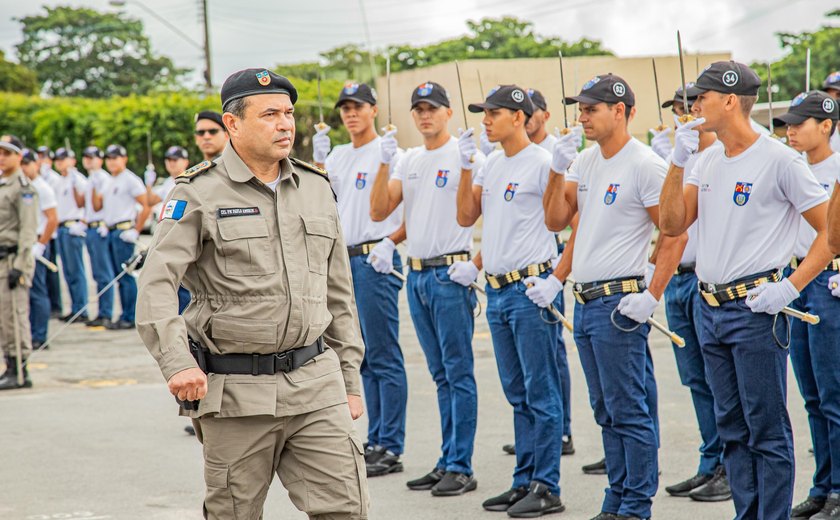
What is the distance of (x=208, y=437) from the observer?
4062 millimetres

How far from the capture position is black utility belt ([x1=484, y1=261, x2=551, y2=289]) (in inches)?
249

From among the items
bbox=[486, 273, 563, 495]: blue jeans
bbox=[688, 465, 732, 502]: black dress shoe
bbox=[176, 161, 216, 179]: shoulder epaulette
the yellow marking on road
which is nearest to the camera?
bbox=[176, 161, 216, 179]: shoulder epaulette

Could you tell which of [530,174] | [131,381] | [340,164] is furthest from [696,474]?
[131,381]

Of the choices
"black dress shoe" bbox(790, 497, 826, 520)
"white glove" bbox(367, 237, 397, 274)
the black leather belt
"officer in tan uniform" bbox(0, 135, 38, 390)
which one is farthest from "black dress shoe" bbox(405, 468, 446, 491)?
"officer in tan uniform" bbox(0, 135, 38, 390)

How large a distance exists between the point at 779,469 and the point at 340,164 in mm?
3806

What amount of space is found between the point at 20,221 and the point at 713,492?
658cm

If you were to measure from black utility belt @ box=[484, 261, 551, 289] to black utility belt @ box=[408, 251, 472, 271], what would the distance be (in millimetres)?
568

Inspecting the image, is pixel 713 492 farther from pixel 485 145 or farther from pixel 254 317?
pixel 254 317

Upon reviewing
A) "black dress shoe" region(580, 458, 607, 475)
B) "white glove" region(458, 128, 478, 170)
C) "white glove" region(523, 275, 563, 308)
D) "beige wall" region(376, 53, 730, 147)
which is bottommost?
"black dress shoe" region(580, 458, 607, 475)

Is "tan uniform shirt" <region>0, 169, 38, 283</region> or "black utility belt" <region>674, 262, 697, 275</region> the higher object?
"tan uniform shirt" <region>0, 169, 38, 283</region>

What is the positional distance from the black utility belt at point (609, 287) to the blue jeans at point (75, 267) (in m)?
10.9

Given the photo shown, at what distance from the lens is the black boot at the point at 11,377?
10.3 metres

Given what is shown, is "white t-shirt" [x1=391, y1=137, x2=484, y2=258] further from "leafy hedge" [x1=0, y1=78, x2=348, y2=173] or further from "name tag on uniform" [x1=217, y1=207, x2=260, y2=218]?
"leafy hedge" [x1=0, y1=78, x2=348, y2=173]

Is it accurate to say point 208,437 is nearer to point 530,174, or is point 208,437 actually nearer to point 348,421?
point 348,421
